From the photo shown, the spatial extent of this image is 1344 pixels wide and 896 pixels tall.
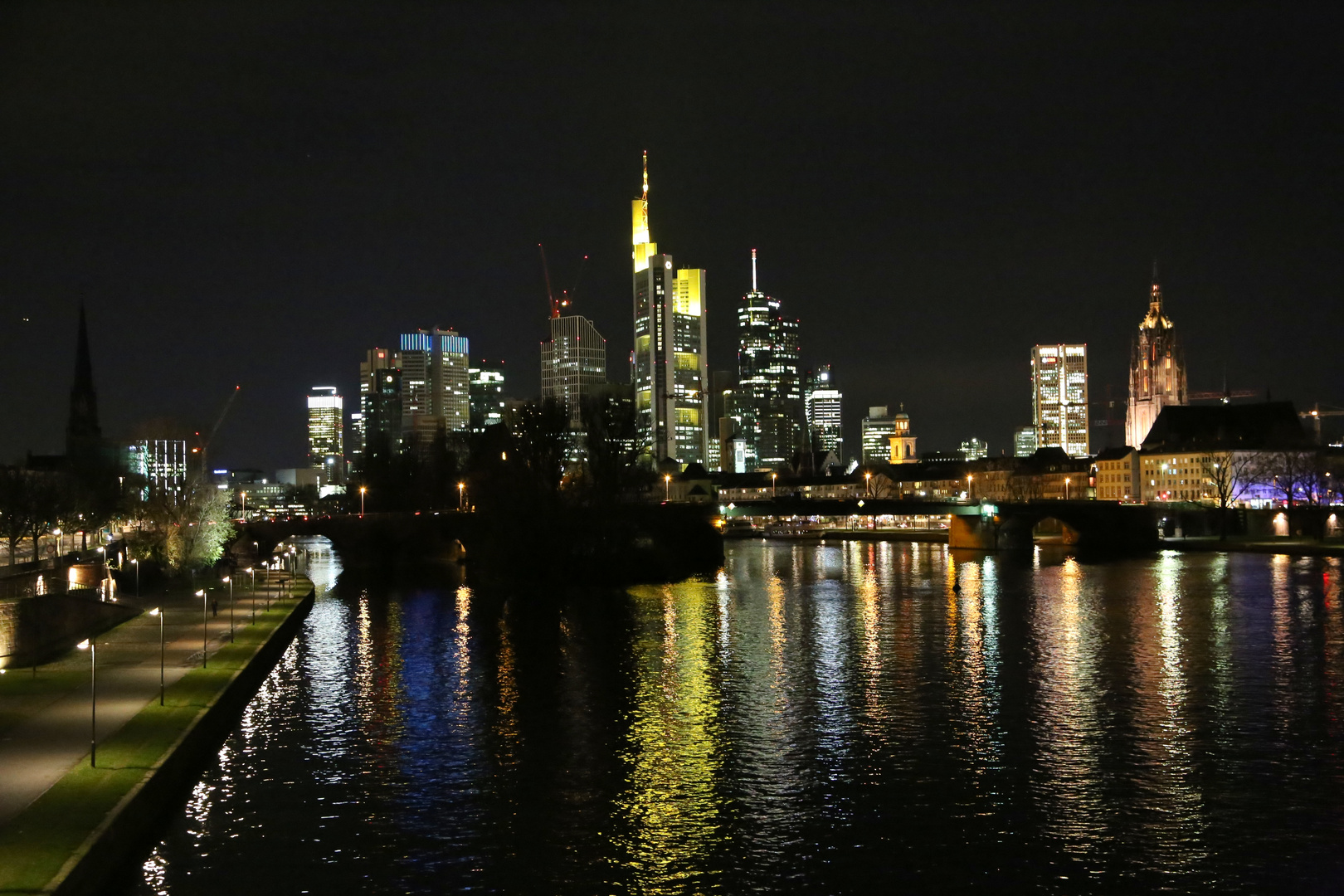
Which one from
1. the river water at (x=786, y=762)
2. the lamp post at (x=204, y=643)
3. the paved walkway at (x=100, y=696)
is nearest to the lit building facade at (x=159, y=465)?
the lamp post at (x=204, y=643)

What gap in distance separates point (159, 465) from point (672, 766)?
13572cm

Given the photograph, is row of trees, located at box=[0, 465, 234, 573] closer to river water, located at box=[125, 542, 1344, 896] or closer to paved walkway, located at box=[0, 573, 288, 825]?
paved walkway, located at box=[0, 573, 288, 825]

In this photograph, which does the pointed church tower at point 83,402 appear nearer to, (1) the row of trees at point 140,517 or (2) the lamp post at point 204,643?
(1) the row of trees at point 140,517

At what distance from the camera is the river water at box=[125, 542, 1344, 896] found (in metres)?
22.8

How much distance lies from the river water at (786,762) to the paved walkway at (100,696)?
2.51 meters

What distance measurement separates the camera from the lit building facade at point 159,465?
343 feet

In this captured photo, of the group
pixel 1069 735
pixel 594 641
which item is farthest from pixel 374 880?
pixel 594 641

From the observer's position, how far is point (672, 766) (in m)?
30.2

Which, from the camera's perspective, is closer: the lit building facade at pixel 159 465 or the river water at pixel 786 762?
the river water at pixel 786 762

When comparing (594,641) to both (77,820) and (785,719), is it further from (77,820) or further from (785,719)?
(77,820)

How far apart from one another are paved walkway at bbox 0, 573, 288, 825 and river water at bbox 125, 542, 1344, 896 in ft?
8.25

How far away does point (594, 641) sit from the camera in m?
53.9

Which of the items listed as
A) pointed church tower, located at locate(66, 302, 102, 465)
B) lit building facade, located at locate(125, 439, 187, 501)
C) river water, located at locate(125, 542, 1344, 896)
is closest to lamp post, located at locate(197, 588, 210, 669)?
river water, located at locate(125, 542, 1344, 896)

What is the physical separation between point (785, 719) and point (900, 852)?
12093 millimetres
